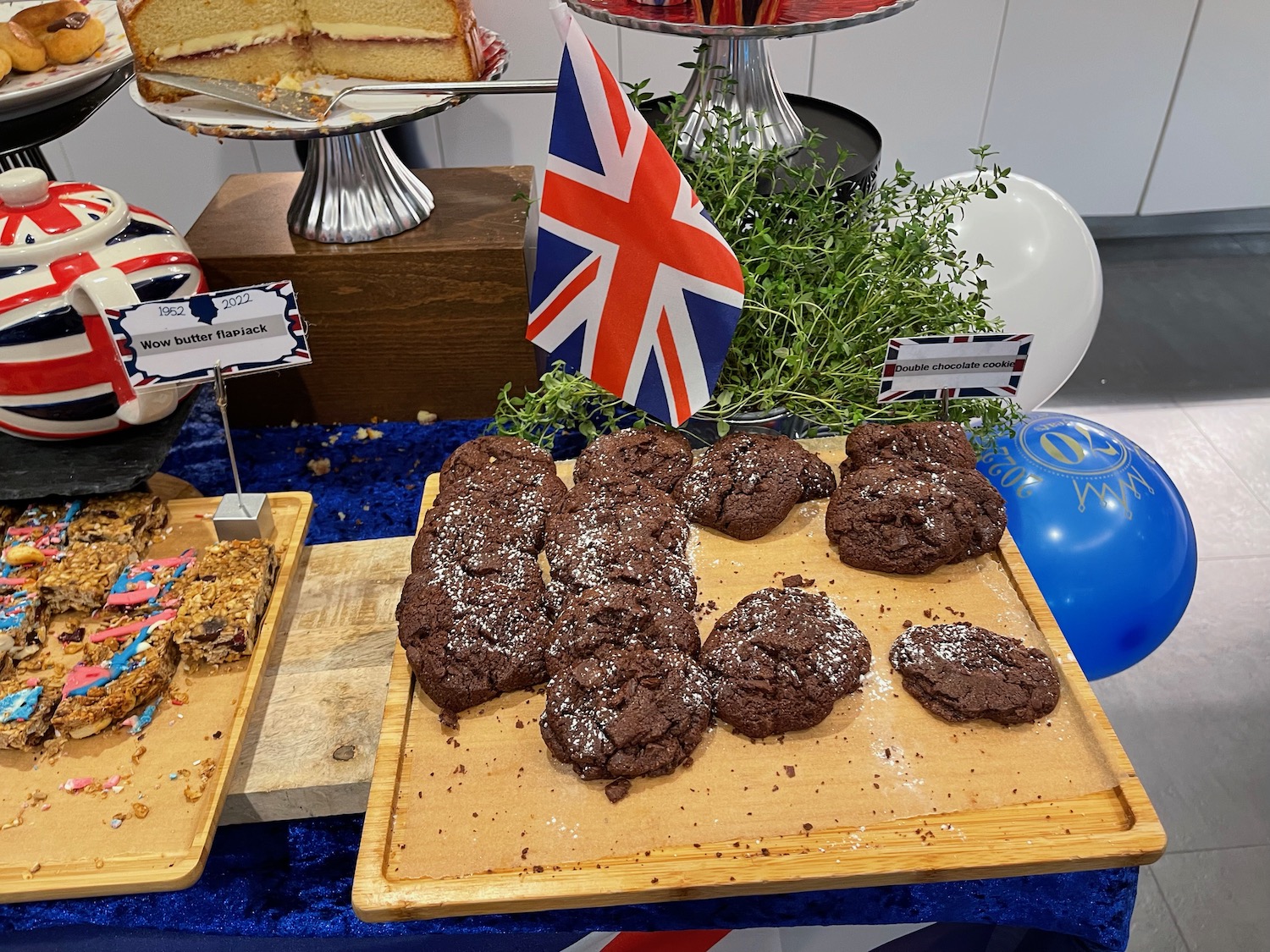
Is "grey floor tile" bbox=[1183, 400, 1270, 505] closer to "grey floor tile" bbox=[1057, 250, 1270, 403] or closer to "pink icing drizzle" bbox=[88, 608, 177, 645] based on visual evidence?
"grey floor tile" bbox=[1057, 250, 1270, 403]

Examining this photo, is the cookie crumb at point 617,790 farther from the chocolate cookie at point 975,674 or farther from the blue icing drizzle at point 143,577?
the blue icing drizzle at point 143,577

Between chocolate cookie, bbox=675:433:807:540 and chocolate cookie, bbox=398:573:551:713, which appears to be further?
chocolate cookie, bbox=675:433:807:540

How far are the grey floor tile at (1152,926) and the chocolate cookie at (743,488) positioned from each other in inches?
62.1

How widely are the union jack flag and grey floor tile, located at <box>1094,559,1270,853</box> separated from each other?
1.94 meters

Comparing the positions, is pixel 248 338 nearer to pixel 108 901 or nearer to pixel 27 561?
pixel 27 561

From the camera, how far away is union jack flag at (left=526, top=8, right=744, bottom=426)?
1.60 m

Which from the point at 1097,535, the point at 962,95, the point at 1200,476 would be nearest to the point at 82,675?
the point at 1097,535

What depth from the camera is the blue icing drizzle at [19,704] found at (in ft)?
4.82

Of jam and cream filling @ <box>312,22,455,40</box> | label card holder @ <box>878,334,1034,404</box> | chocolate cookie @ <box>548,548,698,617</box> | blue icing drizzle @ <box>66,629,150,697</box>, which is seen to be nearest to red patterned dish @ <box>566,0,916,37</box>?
jam and cream filling @ <box>312,22,455,40</box>

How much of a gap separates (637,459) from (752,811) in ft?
2.42

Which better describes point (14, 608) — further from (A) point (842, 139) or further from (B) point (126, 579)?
(A) point (842, 139)

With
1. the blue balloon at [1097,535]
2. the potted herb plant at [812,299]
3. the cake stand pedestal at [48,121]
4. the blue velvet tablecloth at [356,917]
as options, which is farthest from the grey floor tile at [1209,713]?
the cake stand pedestal at [48,121]

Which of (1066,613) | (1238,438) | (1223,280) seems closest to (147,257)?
(1066,613)

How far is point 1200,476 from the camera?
3467 mm
